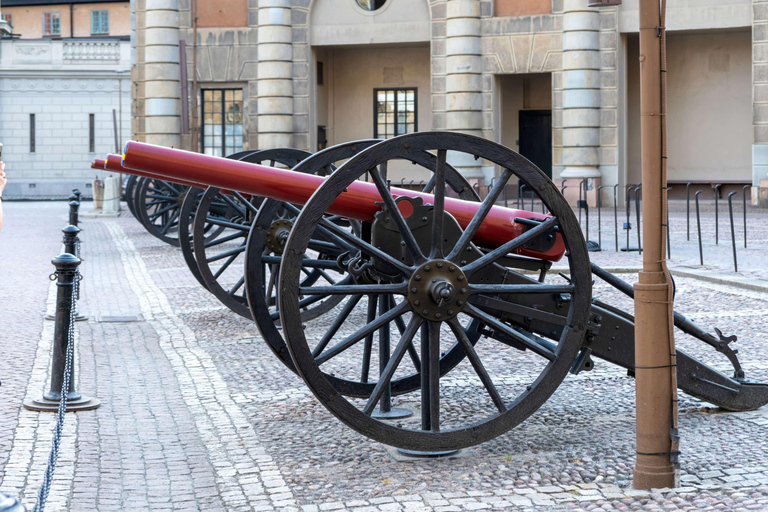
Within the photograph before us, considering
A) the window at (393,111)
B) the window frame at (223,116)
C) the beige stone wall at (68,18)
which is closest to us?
the window frame at (223,116)

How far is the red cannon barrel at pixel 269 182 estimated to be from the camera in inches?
214

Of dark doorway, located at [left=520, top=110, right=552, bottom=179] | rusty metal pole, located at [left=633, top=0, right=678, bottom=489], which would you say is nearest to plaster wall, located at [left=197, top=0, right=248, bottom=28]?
dark doorway, located at [left=520, top=110, right=552, bottom=179]

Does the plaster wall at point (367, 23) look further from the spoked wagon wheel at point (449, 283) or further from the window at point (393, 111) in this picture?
the spoked wagon wheel at point (449, 283)

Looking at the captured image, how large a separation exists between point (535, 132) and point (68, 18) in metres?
34.5

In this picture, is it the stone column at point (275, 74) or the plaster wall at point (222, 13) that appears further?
the plaster wall at point (222, 13)

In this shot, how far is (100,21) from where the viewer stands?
55.2 m

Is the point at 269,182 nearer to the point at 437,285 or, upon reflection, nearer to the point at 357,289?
the point at 357,289

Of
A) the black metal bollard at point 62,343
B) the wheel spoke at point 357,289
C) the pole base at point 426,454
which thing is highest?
the wheel spoke at point 357,289

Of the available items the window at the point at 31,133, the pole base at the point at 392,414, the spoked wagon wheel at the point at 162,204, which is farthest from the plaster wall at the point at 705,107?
the window at the point at 31,133

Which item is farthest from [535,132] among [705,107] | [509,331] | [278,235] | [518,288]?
[509,331]

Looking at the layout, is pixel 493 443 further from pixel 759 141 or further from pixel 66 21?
pixel 66 21

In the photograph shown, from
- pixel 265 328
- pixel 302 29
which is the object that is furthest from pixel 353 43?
pixel 265 328

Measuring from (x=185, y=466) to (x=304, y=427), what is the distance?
835mm

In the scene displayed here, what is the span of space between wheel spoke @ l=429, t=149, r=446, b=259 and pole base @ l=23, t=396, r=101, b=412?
244 centimetres
